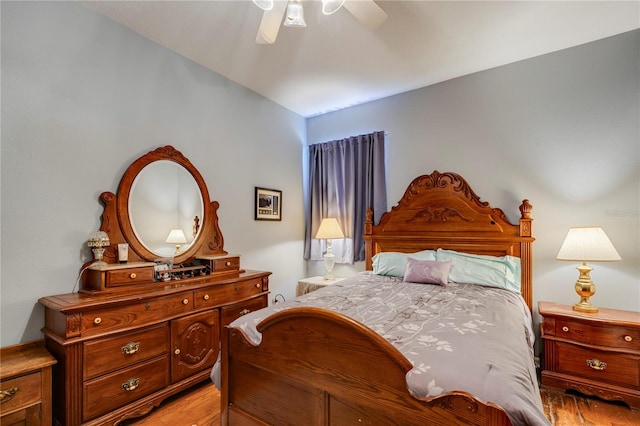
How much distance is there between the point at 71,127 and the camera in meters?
2.05

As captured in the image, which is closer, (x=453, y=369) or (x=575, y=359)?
(x=453, y=369)

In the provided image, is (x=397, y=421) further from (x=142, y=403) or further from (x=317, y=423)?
(x=142, y=403)

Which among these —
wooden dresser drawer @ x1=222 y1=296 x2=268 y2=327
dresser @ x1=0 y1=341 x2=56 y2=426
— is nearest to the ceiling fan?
wooden dresser drawer @ x1=222 y1=296 x2=268 y2=327

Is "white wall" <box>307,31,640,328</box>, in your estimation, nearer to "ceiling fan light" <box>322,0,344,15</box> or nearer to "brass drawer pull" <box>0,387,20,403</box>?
"ceiling fan light" <box>322,0,344,15</box>

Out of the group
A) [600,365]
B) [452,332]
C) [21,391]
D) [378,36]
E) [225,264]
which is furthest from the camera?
[225,264]

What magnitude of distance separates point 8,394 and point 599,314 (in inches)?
150

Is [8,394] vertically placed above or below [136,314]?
below

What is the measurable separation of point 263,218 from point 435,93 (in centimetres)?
244

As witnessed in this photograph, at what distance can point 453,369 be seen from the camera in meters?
1.08

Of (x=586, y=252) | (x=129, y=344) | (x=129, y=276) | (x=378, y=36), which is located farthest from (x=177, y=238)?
(x=586, y=252)

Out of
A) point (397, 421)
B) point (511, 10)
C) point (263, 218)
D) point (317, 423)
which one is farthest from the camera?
point (263, 218)

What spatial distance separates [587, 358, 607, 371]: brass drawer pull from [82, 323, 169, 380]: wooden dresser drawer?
3.10 metres

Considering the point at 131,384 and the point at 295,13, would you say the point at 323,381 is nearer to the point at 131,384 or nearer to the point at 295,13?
the point at 131,384

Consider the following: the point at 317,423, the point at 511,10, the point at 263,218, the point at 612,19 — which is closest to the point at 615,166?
the point at 612,19
